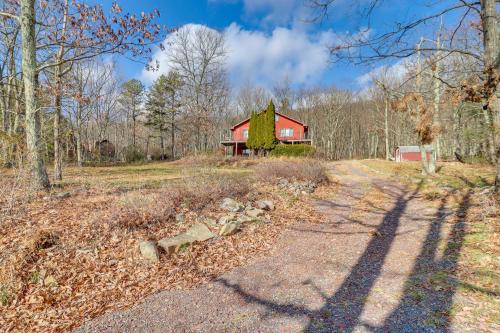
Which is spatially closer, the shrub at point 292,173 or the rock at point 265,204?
the rock at point 265,204

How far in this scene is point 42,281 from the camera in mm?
4219

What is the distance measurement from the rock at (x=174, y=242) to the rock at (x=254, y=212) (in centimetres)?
189

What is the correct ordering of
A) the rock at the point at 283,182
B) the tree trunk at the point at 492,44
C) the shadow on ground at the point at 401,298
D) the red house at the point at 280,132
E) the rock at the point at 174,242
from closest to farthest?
the shadow on ground at the point at 401,298 → the rock at the point at 174,242 → the tree trunk at the point at 492,44 → the rock at the point at 283,182 → the red house at the point at 280,132

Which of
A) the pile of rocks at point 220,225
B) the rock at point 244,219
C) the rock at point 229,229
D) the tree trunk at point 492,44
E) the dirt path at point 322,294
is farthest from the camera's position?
the rock at point 244,219

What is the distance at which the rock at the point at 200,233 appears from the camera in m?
5.65

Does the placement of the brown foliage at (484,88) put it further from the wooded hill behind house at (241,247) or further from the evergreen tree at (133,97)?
the evergreen tree at (133,97)

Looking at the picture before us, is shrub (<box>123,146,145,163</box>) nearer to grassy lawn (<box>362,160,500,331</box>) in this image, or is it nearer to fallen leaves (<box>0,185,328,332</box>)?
fallen leaves (<box>0,185,328,332</box>)

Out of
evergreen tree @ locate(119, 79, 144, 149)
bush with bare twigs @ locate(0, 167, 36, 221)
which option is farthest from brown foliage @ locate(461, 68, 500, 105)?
evergreen tree @ locate(119, 79, 144, 149)

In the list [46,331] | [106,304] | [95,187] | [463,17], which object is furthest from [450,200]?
[95,187]

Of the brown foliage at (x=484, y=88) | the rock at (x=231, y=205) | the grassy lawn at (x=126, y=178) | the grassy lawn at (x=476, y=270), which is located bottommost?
the grassy lawn at (x=476, y=270)

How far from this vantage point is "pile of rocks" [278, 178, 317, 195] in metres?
9.97

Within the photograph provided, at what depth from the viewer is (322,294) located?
148 inches

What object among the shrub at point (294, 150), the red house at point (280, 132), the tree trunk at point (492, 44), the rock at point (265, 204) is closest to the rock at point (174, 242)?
the rock at point (265, 204)

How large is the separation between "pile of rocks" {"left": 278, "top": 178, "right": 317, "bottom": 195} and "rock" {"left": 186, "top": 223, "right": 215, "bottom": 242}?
180 inches
